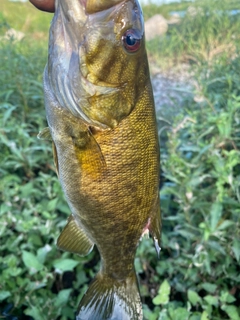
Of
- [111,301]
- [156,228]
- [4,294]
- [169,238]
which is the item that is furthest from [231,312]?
[4,294]

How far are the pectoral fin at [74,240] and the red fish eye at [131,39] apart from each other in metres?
0.51

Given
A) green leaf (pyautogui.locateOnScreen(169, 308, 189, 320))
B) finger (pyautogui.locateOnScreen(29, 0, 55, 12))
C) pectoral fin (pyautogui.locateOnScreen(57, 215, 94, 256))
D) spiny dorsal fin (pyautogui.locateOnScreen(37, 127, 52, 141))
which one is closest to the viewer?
finger (pyautogui.locateOnScreen(29, 0, 55, 12))

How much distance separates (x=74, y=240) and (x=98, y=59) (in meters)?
0.53

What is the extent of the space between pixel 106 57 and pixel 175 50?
474cm

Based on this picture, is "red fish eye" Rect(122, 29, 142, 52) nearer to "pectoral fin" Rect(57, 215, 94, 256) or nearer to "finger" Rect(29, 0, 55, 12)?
"finger" Rect(29, 0, 55, 12)

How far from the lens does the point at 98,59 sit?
0.83 meters

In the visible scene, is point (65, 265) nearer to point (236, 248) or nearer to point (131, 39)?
point (236, 248)

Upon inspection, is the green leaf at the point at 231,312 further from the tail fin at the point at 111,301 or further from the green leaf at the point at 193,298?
the tail fin at the point at 111,301

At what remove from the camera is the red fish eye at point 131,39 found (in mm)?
815

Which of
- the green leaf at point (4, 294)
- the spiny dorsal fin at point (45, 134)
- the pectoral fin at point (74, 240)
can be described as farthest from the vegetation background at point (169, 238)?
the spiny dorsal fin at point (45, 134)

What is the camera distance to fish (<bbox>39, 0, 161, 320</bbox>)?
80 cm

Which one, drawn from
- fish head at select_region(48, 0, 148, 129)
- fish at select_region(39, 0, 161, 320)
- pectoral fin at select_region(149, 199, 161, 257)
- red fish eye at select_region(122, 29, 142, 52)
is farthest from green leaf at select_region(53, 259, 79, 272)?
red fish eye at select_region(122, 29, 142, 52)

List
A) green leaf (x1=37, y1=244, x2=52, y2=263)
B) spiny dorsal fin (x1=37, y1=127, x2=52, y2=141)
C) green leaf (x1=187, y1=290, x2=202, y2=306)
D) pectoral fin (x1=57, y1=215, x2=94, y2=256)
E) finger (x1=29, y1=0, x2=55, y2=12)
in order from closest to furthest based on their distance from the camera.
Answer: finger (x1=29, y1=0, x2=55, y2=12)
spiny dorsal fin (x1=37, y1=127, x2=52, y2=141)
pectoral fin (x1=57, y1=215, x2=94, y2=256)
green leaf (x1=187, y1=290, x2=202, y2=306)
green leaf (x1=37, y1=244, x2=52, y2=263)

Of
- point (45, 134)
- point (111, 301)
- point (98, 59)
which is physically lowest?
point (111, 301)
